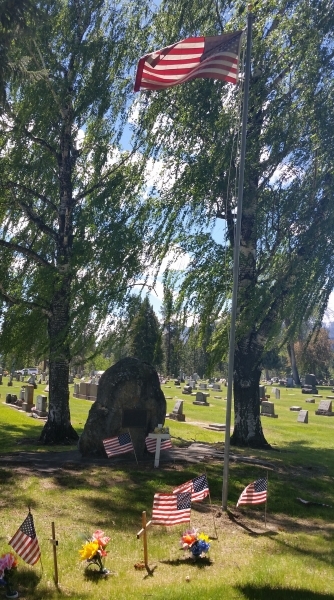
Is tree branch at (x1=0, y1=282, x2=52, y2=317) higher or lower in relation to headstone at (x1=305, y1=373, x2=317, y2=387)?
higher

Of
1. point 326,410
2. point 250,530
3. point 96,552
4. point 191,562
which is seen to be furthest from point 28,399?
point 96,552

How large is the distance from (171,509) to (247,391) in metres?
9.10

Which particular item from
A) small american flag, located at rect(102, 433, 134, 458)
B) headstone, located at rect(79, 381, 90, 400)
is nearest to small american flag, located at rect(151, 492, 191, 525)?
small american flag, located at rect(102, 433, 134, 458)

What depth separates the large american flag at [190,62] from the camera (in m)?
9.68

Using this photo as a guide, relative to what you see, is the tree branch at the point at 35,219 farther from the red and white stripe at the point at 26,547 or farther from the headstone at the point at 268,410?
the headstone at the point at 268,410

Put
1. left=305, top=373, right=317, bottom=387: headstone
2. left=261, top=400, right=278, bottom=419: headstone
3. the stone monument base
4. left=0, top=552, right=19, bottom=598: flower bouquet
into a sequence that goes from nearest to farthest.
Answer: left=0, top=552, right=19, bottom=598: flower bouquet, the stone monument base, left=261, top=400, right=278, bottom=419: headstone, left=305, top=373, right=317, bottom=387: headstone

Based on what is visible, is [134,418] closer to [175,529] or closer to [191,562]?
[175,529]

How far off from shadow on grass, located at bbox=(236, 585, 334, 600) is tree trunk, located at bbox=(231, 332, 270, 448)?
1012 centimetres

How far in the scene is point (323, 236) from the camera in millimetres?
15539

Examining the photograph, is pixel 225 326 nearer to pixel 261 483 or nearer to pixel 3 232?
pixel 261 483

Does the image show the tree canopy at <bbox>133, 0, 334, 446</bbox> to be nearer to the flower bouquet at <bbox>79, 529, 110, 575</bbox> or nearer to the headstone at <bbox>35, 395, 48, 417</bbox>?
the flower bouquet at <bbox>79, 529, 110, 575</bbox>

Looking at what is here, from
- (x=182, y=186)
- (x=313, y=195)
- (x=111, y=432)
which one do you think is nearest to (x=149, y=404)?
(x=111, y=432)

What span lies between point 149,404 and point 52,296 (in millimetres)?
5099

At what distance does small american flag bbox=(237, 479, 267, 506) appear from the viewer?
9.40m
